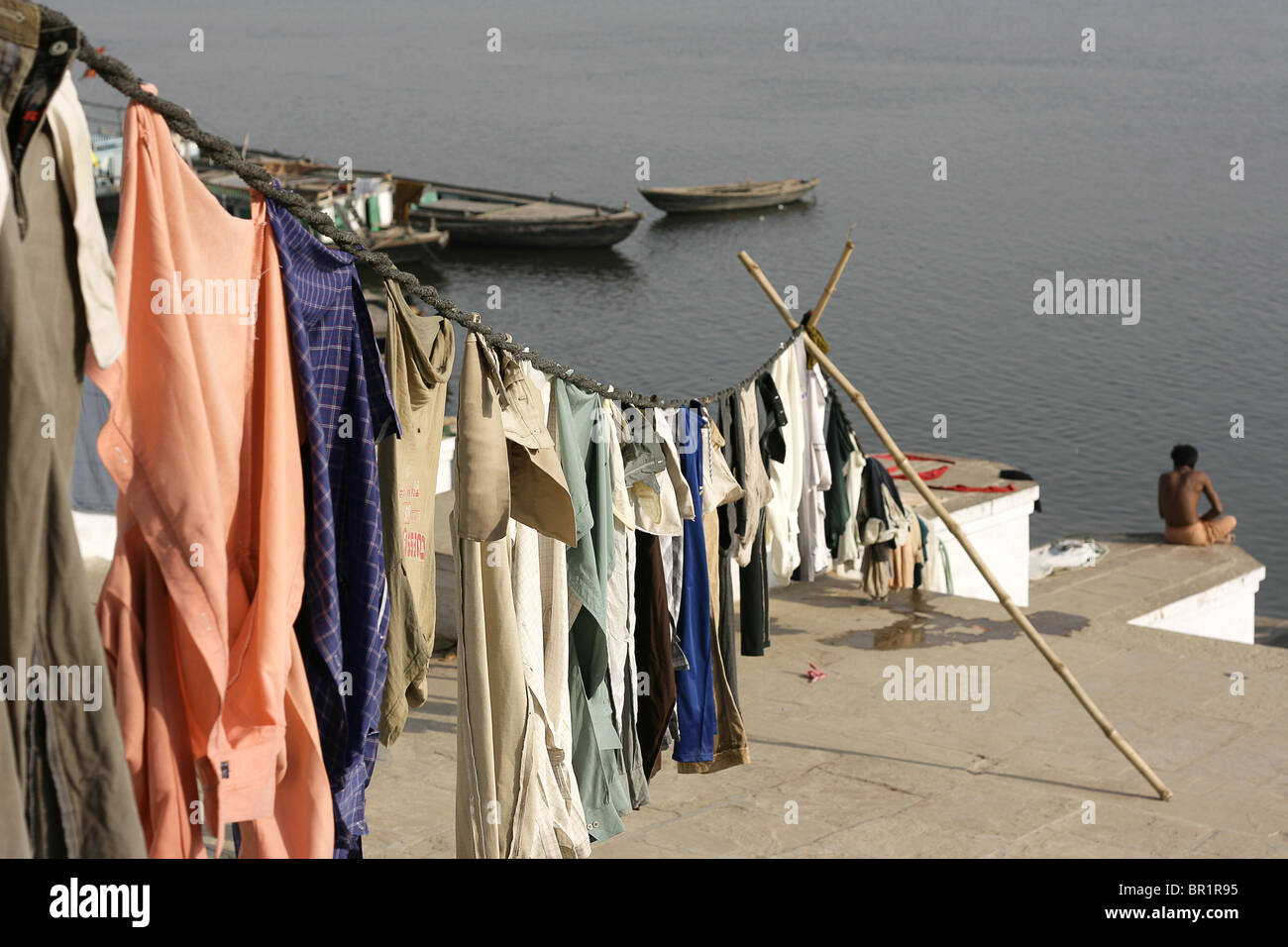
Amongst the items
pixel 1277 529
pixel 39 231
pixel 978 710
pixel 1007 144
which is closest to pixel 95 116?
pixel 1007 144

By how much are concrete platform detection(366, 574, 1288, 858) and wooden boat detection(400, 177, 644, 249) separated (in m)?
26.0

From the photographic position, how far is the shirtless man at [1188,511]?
13375 millimetres

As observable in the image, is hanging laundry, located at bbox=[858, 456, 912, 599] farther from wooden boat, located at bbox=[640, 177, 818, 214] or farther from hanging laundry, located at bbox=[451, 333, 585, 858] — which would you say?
wooden boat, located at bbox=[640, 177, 818, 214]

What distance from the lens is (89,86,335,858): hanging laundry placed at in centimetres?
229

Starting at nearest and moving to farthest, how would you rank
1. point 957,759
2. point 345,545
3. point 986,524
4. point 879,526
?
point 345,545, point 957,759, point 879,526, point 986,524

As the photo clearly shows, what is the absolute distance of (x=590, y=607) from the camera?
406 centimetres

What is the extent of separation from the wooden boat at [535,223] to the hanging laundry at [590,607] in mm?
30601

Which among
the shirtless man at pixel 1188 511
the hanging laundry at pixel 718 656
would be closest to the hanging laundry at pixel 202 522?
the hanging laundry at pixel 718 656

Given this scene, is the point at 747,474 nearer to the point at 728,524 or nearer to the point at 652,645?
the point at 728,524

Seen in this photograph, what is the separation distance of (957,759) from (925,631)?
1.97 metres

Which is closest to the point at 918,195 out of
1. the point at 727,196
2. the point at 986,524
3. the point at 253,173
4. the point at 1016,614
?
the point at 727,196

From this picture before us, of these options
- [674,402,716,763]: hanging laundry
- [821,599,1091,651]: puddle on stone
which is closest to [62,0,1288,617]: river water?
[821,599,1091,651]: puddle on stone

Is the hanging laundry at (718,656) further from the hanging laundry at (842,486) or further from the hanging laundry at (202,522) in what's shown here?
the hanging laundry at (842,486)
